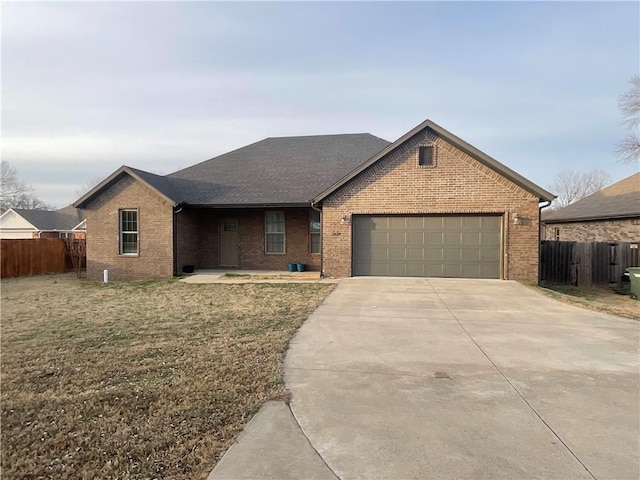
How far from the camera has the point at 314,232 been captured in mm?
16781

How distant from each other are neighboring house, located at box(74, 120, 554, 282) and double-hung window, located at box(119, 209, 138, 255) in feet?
0.14

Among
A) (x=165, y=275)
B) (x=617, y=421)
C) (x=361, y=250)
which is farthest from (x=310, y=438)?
(x=165, y=275)

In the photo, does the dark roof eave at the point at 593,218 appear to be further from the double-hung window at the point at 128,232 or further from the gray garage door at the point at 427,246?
the double-hung window at the point at 128,232

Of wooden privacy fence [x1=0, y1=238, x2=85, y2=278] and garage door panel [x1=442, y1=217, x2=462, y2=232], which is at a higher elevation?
garage door panel [x1=442, y1=217, x2=462, y2=232]

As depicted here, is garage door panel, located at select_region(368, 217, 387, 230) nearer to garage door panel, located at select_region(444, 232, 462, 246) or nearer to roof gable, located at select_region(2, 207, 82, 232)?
garage door panel, located at select_region(444, 232, 462, 246)

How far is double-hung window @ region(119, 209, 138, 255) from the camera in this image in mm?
16047

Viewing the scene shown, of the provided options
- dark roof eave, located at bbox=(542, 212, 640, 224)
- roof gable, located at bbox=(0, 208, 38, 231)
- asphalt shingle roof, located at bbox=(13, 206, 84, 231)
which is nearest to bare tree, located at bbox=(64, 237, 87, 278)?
asphalt shingle roof, located at bbox=(13, 206, 84, 231)

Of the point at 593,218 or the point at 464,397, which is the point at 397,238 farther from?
the point at 593,218

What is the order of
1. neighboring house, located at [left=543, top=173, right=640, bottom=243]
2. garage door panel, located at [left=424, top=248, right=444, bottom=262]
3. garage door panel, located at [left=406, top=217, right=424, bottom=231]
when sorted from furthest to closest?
neighboring house, located at [left=543, top=173, right=640, bottom=243], garage door panel, located at [left=406, top=217, right=424, bottom=231], garage door panel, located at [left=424, top=248, right=444, bottom=262]

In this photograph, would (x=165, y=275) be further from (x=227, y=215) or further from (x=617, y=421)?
(x=617, y=421)

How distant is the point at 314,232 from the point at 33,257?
13586 millimetres

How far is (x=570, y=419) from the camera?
386cm

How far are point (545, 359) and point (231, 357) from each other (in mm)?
4424

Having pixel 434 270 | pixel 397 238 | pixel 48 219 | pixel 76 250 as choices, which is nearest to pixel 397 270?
pixel 397 238
